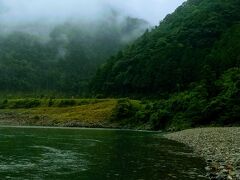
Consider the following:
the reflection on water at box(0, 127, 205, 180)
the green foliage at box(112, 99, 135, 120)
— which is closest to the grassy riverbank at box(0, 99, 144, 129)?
the green foliage at box(112, 99, 135, 120)

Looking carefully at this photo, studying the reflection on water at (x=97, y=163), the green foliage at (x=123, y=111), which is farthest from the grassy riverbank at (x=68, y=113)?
the reflection on water at (x=97, y=163)

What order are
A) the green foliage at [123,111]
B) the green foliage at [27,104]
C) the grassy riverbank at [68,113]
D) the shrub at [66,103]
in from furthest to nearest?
the green foliage at [27,104]
the shrub at [66,103]
the green foliage at [123,111]
the grassy riverbank at [68,113]

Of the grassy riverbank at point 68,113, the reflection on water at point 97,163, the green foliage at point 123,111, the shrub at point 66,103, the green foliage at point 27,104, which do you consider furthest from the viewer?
the green foliage at point 27,104

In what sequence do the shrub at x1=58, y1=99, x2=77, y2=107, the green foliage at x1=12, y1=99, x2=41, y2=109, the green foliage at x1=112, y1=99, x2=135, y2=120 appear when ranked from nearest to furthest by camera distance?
the green foliage at x1=112, y1=99, x2=135, y2=120, the shrub at x1=58, y1=99, x2=77, y2=107, the green foliage at x1=12, y1=99, x2=41, y2=109

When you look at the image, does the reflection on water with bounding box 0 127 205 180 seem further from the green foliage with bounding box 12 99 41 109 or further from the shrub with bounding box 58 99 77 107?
the green foliage with bounding box 12 99 41 109

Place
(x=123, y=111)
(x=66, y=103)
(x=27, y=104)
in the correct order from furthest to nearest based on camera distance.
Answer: (x=27, y=104), (x=66, y=103), (x=123, y=111)

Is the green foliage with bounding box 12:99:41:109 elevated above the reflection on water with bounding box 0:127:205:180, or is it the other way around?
the green foliage with bounding box 12:99:41:109

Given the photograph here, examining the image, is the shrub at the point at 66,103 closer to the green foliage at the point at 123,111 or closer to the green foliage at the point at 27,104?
the green foliage at the point at 27,104

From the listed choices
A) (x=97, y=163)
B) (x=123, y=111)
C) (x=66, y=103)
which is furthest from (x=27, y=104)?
(x=97, y=163)

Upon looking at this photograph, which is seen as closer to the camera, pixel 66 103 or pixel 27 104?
pixel 66 103

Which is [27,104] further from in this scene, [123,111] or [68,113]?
[123,111]

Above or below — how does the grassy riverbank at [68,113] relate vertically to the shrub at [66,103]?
below

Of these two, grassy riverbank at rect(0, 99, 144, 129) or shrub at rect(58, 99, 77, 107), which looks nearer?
grassy riverbank at rect(0, 99, 144, 129)

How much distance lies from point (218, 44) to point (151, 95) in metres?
37.0
